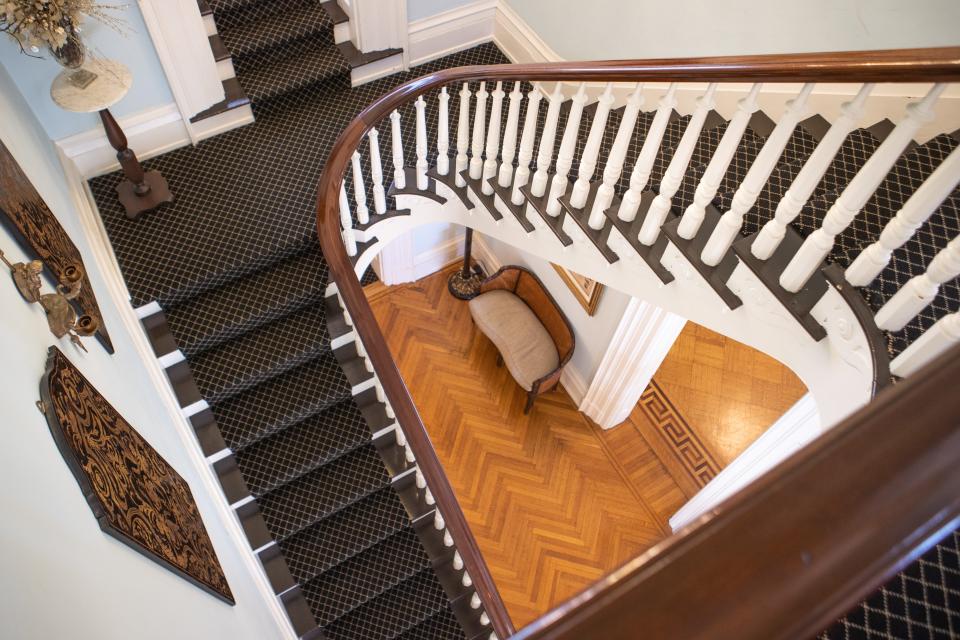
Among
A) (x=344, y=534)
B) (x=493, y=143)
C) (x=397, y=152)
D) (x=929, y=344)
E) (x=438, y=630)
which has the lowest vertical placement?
(x=438, y=630)

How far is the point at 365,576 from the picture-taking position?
4.05m

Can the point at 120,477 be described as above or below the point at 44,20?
below

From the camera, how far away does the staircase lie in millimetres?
3031

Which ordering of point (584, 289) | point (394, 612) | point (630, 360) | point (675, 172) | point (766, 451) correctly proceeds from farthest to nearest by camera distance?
point (584, 289) → point (630, 360) → point (766, 451) → point (394, 612) → point (675, 172)

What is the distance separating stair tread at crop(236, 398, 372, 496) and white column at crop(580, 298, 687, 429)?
2.04 meters

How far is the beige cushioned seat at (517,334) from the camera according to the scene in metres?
5.68

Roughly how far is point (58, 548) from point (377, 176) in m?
2.59

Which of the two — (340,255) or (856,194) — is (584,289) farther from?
(856,194)

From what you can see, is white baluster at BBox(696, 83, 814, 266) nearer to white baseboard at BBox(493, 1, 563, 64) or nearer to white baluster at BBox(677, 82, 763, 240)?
white baluster at BBox(677, 82, 763, 240)

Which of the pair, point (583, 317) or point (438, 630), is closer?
point (438, 630)

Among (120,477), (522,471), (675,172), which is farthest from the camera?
(522,471)

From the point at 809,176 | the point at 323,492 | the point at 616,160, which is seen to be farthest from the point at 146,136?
the point at 809,176

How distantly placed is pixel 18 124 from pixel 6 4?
1.74 feet

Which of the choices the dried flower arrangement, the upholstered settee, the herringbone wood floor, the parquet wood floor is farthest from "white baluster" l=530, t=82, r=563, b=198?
the parquet wood floor
